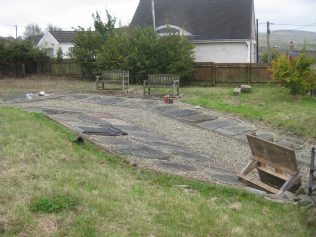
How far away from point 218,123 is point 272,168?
655 centimetres

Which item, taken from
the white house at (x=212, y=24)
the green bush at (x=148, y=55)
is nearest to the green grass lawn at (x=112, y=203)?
the green bush at (x=148, y=55)

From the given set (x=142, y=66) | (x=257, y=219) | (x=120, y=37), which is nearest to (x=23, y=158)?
(x=257, y=219)

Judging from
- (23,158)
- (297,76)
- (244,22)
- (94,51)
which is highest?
(244,22)

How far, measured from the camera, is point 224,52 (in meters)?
32.2

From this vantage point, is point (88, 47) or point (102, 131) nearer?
point (102, 131)

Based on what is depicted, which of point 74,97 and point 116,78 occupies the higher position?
point 116,78

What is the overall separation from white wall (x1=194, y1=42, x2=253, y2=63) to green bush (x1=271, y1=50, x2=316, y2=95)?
1274 centimetres

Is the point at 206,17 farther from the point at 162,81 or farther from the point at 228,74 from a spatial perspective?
the point at 162,81

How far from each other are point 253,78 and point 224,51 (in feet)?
23.1

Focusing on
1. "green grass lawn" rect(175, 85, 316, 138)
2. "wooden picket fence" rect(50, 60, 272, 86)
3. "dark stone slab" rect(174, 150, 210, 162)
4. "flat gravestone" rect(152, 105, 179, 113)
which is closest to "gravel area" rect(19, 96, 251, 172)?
"dark stone slab" rect(174, 150, 210, 162)

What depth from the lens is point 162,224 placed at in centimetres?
548

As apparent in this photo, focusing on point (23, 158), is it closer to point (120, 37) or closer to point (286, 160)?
point (286, 160)

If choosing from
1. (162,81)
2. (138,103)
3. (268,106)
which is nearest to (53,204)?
(268,106)

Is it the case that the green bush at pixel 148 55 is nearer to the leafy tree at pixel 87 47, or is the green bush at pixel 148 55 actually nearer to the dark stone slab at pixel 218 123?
the leafy tree at pixel 87 47
